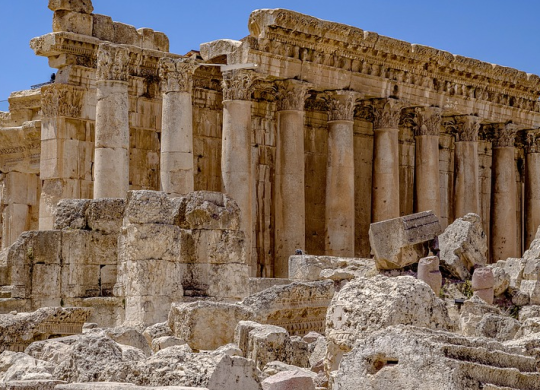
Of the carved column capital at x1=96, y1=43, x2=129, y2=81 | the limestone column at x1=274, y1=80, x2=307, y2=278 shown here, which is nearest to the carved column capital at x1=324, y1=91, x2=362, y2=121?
the limestone column at x1=274, y1=80, x2=307, y2=278

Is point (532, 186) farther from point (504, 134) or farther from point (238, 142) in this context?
point (238, 142)

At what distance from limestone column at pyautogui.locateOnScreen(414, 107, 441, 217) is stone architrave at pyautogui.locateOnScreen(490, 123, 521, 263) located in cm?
375

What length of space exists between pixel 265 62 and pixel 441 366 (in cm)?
1929

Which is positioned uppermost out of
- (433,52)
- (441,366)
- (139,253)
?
(433,52)

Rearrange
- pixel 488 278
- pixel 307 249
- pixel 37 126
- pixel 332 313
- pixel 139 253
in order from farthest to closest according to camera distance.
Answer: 1. pixel 307 249
2. pixel 37 126
3. pixel 488 278
4. pixel 139 253
5. pixel 332 313

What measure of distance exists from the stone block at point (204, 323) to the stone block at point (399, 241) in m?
8.96

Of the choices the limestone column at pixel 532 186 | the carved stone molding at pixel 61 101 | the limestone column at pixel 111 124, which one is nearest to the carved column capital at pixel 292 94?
the limestone column at pixel 111 124

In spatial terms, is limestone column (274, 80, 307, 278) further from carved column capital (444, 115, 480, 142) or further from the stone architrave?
the stone architrave

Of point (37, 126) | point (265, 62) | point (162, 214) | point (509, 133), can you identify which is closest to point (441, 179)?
point (509, 133)

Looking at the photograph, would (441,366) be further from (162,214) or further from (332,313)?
(162,214)

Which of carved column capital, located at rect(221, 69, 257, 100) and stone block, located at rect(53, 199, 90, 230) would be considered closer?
stone block, located at rect(53, 199, 90, 230)

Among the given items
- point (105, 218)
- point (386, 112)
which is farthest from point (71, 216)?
point (386, 112)

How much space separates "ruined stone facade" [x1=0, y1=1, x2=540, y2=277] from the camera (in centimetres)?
2472

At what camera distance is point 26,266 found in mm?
15195
